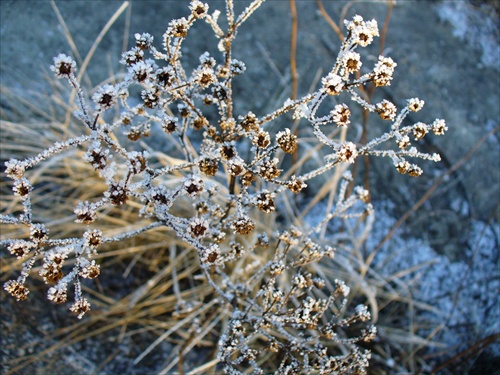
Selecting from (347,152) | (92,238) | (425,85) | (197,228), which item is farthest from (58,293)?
(425,85)

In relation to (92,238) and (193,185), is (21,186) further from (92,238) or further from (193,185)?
(193,185)

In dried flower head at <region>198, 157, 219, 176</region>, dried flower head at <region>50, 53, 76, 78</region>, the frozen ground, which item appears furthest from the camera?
the frozen ground

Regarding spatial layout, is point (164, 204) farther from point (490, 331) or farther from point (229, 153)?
point (490, 331)

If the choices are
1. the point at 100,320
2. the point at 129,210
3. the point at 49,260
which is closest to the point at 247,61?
the point at 129,210

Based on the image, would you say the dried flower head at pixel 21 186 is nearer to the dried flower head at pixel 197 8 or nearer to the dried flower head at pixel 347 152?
the dried flower head at pixel 197 8

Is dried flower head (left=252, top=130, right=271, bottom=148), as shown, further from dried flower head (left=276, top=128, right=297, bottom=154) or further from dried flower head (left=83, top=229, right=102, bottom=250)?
dried flower head (left=83, top=229, right=102, bottom=250)

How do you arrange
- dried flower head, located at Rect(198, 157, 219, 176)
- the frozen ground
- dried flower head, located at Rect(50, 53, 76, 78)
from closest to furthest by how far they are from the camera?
dried flower head, located at Rect(50, 53, 76, 78)
dried flower head, located at Rect(198, 157, 219, 176)
the frozen ground

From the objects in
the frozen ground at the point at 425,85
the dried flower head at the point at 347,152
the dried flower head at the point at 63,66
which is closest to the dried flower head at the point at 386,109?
the dried flower head at the point at 347,152

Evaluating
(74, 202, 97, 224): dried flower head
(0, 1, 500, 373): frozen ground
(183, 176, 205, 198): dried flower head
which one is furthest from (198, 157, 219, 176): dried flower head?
(0, 1, 500, 373): frozen ground

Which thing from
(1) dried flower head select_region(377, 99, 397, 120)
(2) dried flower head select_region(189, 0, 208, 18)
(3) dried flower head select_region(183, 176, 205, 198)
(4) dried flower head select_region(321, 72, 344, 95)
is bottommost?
(3) dried flower head select_region(183, 176, 205, 198)
